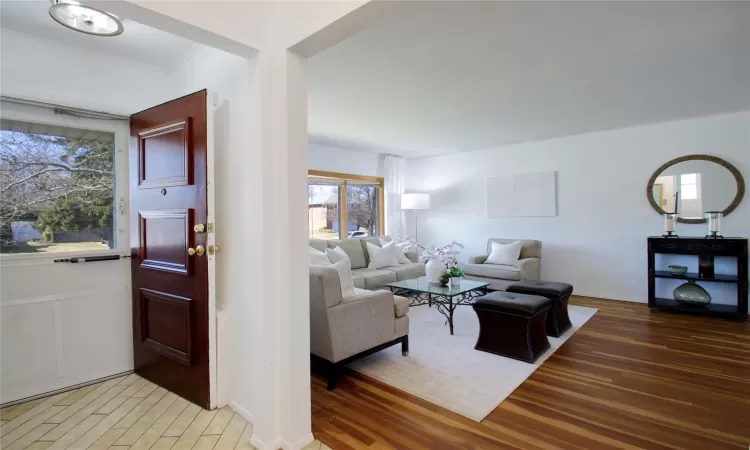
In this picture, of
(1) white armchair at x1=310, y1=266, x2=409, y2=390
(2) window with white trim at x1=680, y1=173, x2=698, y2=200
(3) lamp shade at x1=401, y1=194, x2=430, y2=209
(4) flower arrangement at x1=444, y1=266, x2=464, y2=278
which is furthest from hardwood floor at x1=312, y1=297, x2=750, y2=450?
(3) lamp shade at x1=401, y1=194, x2=430, y2=209

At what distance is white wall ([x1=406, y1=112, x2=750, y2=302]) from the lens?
442 cm

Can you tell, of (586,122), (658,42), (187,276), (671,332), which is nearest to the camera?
(187,276)

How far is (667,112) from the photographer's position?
13.8 feet

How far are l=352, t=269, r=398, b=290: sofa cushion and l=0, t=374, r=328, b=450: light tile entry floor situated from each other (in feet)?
8.31

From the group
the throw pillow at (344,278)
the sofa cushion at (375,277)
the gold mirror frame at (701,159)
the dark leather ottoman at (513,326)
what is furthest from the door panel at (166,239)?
the gold mirror frame at (701,159)

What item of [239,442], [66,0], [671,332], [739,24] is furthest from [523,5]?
[671,332]

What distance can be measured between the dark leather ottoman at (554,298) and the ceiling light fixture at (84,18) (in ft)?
12.5

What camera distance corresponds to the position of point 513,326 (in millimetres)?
3006

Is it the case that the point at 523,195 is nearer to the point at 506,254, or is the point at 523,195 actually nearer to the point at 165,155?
the point at 506,254

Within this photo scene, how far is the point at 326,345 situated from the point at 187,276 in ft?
3.29

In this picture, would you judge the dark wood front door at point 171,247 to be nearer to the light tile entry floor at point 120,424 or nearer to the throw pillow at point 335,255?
the light tile entry floor at point 120,424

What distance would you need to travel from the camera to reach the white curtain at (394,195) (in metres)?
7.03

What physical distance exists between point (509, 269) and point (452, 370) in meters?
2.61

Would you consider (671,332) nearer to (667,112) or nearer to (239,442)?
(667,112)
